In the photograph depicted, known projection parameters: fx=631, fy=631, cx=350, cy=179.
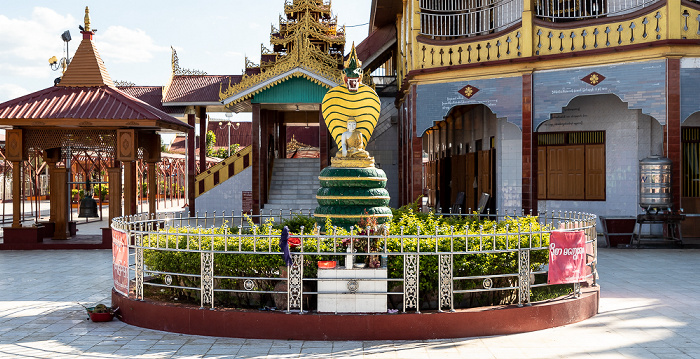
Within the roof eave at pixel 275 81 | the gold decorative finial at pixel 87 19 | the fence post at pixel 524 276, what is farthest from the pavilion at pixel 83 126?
the fence post at pixel 524 276

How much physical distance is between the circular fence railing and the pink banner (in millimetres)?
227

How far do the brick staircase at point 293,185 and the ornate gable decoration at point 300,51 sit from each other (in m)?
3.49

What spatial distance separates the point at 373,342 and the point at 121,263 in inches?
143

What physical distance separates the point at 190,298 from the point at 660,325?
596 centimetres

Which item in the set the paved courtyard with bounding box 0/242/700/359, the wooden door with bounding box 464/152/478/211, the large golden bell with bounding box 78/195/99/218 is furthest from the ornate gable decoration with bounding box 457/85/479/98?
the large golden bell with bounding box 78/195/99/218

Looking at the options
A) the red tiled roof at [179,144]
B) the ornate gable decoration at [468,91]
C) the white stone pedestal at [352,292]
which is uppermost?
the red tiled roof at [179,144]

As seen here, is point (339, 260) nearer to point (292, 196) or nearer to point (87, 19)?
point (87, 19)

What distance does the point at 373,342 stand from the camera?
7.04 metres

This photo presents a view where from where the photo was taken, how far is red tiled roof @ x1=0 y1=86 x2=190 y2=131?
14891mm

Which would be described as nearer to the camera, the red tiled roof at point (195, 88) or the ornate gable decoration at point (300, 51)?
the ornate gable decoration at point (300, 51)

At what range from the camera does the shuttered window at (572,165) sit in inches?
677

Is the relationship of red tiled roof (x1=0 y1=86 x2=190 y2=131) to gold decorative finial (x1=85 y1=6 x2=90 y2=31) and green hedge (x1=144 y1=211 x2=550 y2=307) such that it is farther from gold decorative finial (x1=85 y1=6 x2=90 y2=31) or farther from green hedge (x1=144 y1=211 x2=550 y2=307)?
green hedge (x1=144 y1=211 x2=550 y2=307)

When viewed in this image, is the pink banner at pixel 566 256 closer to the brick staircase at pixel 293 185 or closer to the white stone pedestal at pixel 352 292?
the white stone pedestal at pixel 352 292

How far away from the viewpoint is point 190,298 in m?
8.37
